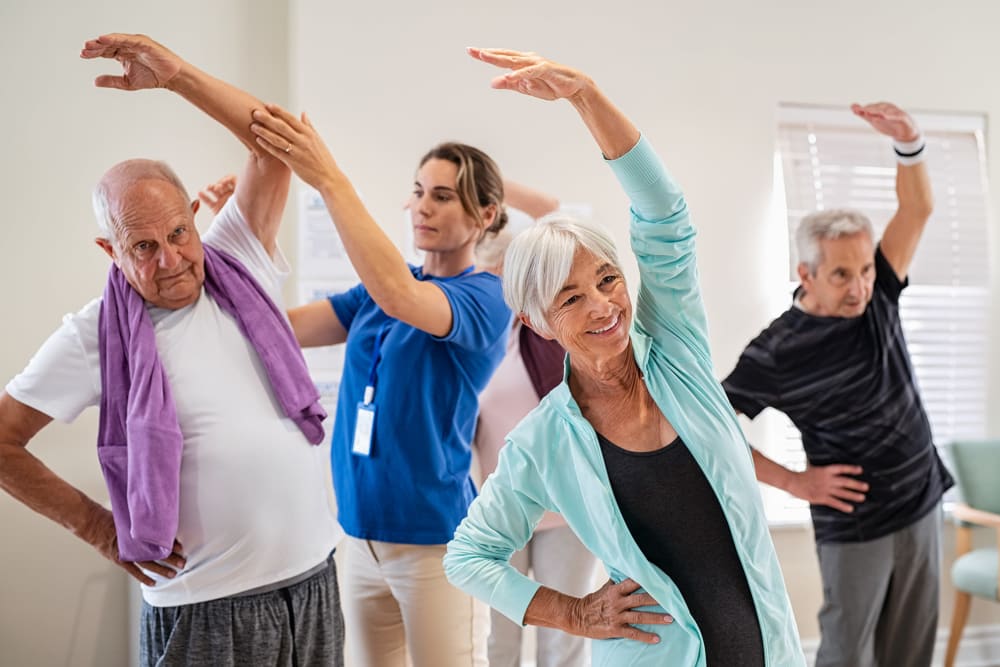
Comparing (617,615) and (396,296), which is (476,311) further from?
(617,615)

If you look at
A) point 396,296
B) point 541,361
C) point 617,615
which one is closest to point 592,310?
point 617,615

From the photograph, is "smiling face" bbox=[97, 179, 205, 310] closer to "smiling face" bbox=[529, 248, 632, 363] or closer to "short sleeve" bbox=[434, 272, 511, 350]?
"short sleeve" bbox=[434, 272, 511, 350]

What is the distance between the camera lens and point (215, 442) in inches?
68.7

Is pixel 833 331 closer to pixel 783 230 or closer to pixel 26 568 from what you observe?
pixel 783 230

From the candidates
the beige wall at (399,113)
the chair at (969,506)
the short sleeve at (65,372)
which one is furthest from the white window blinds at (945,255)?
the short sleeve at (65,372)

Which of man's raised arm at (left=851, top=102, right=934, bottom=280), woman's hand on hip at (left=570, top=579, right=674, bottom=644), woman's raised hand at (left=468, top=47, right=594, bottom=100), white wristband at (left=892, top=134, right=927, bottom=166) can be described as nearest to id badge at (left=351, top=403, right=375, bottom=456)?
woman's hand on hip at (left=570, top=579, right=674, bottom=644)

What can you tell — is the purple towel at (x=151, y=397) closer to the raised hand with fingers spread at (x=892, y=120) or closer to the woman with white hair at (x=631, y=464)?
the woman with white hair at (x=631, y=464)

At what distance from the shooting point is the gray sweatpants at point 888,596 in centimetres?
269

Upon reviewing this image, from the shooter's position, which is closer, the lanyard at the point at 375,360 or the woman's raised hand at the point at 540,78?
the woman's raised hand at the point at 540,78

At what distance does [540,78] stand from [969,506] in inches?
129

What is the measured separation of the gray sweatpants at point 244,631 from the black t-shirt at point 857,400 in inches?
58.3

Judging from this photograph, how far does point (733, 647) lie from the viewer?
1427mm

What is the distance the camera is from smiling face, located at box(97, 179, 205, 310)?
1720 millimetres

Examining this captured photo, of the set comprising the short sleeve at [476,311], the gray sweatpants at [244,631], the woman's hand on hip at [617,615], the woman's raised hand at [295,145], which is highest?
the woman's raised hand at [295,145]
